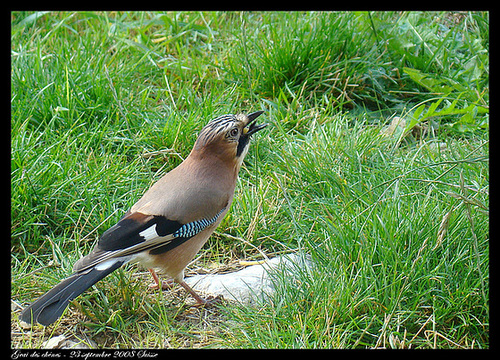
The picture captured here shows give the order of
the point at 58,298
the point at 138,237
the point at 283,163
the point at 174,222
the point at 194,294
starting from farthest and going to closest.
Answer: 1. the point at 283,163
2. the point at 194,294
3. the point at 174,222
4. the point at 138,237
5. the point at 58,298

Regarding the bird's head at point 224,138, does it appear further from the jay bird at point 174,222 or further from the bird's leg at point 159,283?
the bird's leg at point 159,283

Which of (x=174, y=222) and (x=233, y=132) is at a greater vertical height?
(x=233, y=132)

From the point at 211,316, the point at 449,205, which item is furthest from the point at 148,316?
the point at 449,205

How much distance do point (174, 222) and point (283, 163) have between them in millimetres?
1396

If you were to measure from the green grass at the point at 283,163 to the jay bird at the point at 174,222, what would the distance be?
0.26m

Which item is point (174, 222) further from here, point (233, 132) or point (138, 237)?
point (233, 132)

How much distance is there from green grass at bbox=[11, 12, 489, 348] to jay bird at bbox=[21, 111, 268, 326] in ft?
0.86

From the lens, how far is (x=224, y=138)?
13.8 ft

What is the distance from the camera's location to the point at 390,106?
579 cm

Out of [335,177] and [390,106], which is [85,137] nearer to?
[335,177]

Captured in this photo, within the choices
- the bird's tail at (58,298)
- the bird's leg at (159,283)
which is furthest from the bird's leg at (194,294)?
the bird's tail at (58,298)

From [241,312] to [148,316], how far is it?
64cm

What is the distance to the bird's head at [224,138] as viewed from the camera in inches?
164

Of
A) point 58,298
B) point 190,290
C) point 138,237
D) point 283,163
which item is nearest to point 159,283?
point 190,290
